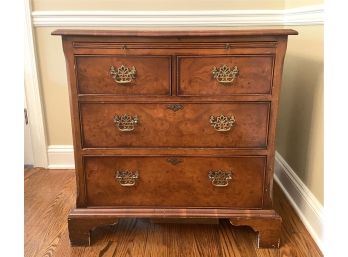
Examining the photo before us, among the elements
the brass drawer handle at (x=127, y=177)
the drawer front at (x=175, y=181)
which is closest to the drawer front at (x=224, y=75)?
the drawer front at (x=175, y=181)

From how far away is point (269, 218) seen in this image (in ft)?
4.49

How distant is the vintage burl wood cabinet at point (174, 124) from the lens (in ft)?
4.06

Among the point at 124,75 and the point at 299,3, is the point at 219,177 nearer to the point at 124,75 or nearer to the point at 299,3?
the point at 124,75

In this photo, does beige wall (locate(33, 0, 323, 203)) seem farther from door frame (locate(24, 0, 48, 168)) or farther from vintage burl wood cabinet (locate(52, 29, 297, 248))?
vintage burl wood cabinet (locate(52, 29, 297, 248))

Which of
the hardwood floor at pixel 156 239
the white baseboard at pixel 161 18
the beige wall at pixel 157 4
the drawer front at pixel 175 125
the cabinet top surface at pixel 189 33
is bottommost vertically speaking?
the hardwood floor at pixel 156 239

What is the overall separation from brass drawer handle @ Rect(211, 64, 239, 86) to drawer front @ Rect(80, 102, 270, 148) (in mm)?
102

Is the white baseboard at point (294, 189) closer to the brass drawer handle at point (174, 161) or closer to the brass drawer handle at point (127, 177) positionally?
the brass drawer handle at point (174, 161)

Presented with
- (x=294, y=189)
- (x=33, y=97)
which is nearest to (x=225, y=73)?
(x=294, y=189)

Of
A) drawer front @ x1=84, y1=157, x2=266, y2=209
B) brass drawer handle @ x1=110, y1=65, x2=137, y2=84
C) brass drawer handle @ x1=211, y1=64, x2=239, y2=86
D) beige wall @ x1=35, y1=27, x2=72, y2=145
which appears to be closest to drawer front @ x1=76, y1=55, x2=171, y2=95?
brass drawer handle @ x1=110, y1=65, x2=137, y2=84

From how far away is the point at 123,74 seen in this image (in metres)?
1.27

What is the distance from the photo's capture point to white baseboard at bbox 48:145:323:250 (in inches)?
56.4
